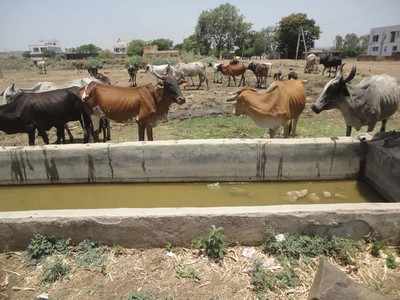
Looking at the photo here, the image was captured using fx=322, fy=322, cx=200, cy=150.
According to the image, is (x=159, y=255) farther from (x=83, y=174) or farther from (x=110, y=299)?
(x=83, y=174)

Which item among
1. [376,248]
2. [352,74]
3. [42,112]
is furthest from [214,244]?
[42,112]

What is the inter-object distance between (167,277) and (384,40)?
219ft

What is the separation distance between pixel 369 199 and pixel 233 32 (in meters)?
61.3

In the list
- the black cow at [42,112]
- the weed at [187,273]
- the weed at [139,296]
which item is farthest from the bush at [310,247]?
the black cow at [42,112]

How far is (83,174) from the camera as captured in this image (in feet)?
17.7

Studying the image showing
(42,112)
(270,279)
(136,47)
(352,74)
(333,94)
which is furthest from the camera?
(136,47)

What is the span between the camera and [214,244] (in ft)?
11.0

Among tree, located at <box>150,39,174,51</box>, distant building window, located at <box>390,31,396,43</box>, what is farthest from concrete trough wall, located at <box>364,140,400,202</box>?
tree, located at <box>150,39,174,51</box>

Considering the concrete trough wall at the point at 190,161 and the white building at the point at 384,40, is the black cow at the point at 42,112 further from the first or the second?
the white building at the point at 384,40

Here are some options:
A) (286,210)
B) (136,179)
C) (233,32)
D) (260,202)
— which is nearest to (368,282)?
(286,210)

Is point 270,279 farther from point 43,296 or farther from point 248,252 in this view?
point 43,296

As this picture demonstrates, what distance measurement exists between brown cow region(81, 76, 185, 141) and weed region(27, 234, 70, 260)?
11.5ft

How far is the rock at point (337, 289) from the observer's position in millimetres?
2564

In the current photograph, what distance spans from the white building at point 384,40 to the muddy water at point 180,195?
57553mm
